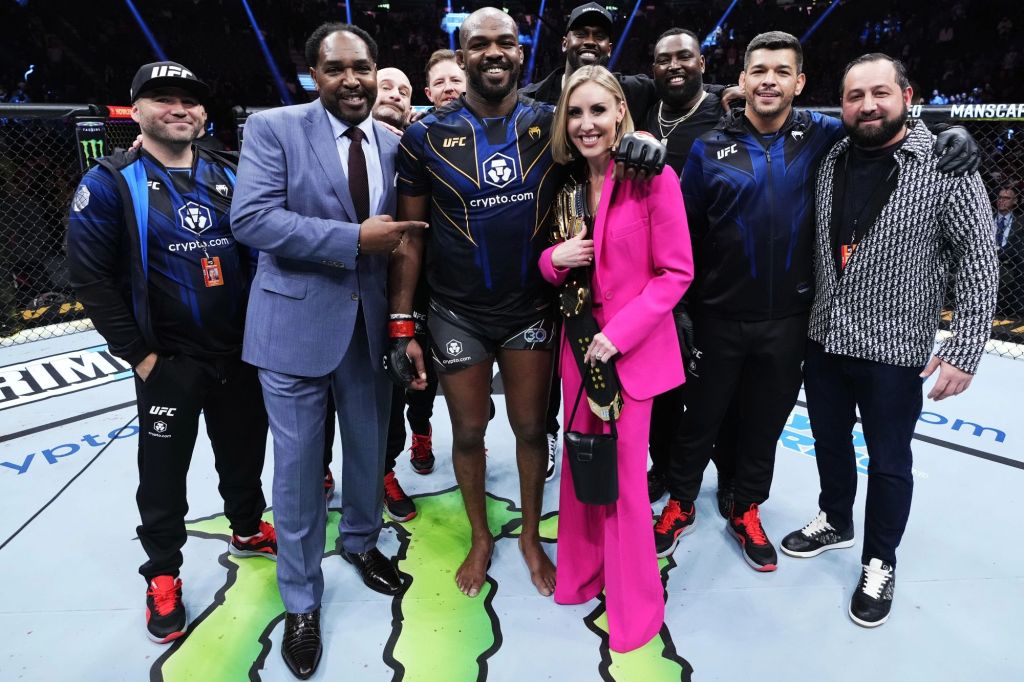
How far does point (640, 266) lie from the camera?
71.9 inches

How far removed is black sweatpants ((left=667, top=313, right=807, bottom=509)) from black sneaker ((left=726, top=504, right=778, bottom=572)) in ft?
0.16

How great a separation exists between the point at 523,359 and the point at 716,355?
0.69 meters

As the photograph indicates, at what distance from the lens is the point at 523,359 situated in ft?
6.82

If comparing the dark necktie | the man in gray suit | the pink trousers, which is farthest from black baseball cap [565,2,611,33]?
the pink trousers

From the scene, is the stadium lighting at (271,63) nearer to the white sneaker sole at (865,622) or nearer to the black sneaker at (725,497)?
the black sneaker at (725,497)

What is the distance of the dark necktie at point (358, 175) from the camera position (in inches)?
74.4

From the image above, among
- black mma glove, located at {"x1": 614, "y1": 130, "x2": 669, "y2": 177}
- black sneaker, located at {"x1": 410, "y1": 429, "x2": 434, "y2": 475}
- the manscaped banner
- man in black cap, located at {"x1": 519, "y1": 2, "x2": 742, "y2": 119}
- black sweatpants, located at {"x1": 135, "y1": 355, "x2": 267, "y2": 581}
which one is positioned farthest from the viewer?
the manscaped banner

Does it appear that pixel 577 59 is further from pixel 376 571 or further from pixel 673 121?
pixel 376 571

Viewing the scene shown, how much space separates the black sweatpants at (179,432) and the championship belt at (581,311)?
43.7 inches

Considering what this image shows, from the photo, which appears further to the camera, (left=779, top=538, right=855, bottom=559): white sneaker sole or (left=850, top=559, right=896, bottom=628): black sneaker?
(left=779, top=538, right=855, bottom=559): white sneaker sole

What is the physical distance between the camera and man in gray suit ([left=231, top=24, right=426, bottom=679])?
1777 millimetres

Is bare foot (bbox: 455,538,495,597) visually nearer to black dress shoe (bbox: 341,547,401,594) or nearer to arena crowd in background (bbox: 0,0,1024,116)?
black dress shoe (bbox: 341,547,401,594)

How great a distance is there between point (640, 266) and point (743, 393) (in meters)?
0.78

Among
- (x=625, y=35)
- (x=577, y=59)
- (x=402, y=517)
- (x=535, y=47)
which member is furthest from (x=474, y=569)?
(x=625, y=35)
